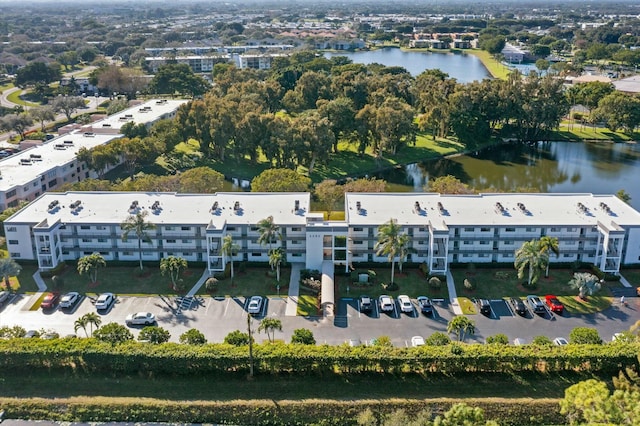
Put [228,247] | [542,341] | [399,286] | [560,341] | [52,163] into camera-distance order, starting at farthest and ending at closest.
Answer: [52,163] → [399,286] → [228,247] → [560,341] → [542,341]

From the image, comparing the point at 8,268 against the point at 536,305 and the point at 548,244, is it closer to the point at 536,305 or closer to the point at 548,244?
the point at 536,305

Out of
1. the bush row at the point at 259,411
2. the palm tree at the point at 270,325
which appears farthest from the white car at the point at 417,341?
the palm tree at the point at 270,325

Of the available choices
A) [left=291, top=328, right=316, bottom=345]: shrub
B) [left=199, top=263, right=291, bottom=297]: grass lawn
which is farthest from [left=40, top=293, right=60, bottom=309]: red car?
[left=291, top=328, right=316, bottom=345]: shrub

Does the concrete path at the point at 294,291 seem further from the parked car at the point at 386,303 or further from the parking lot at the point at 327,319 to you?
the parked car at the point at 386,303

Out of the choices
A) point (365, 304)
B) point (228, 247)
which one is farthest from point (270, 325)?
point (228, 247)

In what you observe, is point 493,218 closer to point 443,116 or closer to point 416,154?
point 416,154
